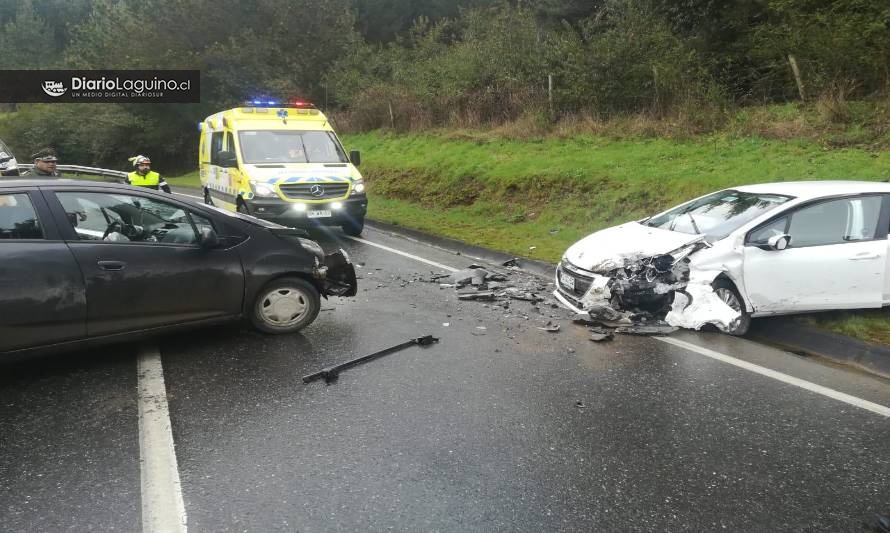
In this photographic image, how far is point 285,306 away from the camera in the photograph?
5637 millimetres

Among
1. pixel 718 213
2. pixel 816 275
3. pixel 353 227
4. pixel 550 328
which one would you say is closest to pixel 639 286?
pixel 550 328

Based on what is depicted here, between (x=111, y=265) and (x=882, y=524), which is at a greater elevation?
(x=111, y=265)

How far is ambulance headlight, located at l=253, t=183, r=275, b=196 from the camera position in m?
10.5

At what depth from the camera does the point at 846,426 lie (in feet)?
13.0

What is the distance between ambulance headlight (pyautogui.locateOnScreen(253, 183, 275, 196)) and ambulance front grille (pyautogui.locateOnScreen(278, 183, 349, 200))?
6.2 inches

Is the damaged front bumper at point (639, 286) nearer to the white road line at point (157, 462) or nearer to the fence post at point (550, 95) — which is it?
the white road line at point (157, 462)

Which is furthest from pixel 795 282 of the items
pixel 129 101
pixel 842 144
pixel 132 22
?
pixel 132 22

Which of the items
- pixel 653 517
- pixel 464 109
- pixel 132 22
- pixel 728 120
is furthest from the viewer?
pixel 132 22

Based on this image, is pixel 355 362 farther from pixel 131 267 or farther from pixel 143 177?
pixel 143 177

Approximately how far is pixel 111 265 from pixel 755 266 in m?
5.48

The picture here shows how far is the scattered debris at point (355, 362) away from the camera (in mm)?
4609

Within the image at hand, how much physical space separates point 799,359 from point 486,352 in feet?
8.72

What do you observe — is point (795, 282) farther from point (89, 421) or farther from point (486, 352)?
point (89, 421)

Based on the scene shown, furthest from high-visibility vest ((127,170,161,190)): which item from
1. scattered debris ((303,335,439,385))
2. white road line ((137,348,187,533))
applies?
scattered debris ((303,335,439,385))
